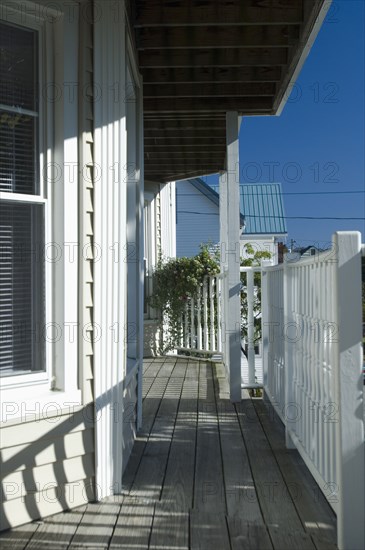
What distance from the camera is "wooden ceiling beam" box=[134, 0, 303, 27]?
383 cm

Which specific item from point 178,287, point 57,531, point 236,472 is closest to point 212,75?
point 236,472

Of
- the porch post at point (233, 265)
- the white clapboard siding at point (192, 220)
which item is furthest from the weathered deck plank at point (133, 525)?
the white clapboard siding at point (192, 220)

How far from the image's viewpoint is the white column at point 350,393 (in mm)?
2311

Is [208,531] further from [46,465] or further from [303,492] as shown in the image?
[46,465]

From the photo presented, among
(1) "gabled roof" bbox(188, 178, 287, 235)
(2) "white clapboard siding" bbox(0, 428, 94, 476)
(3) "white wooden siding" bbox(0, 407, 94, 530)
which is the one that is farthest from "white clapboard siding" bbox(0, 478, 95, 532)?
(1) "gabled roof" bbox(188, 178, 287, 235)

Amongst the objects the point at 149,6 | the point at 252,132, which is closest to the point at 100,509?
the point at 149,6

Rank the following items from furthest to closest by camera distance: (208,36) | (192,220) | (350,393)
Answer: (192,220)
(208,36)
(350,393)

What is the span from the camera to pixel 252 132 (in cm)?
3169

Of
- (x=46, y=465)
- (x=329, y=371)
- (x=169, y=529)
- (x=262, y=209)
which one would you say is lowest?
(x=169, y=529)

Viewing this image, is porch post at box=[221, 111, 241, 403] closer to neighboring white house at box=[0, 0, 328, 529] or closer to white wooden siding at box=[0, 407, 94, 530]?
neighboring white house at box=[0, 0, 328, 529]

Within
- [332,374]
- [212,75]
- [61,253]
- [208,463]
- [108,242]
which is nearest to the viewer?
[332,374]

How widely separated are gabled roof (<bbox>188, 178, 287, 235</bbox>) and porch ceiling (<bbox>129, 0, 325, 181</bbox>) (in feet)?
44.3

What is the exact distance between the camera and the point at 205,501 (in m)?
3.02

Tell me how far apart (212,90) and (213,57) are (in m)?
0.64
